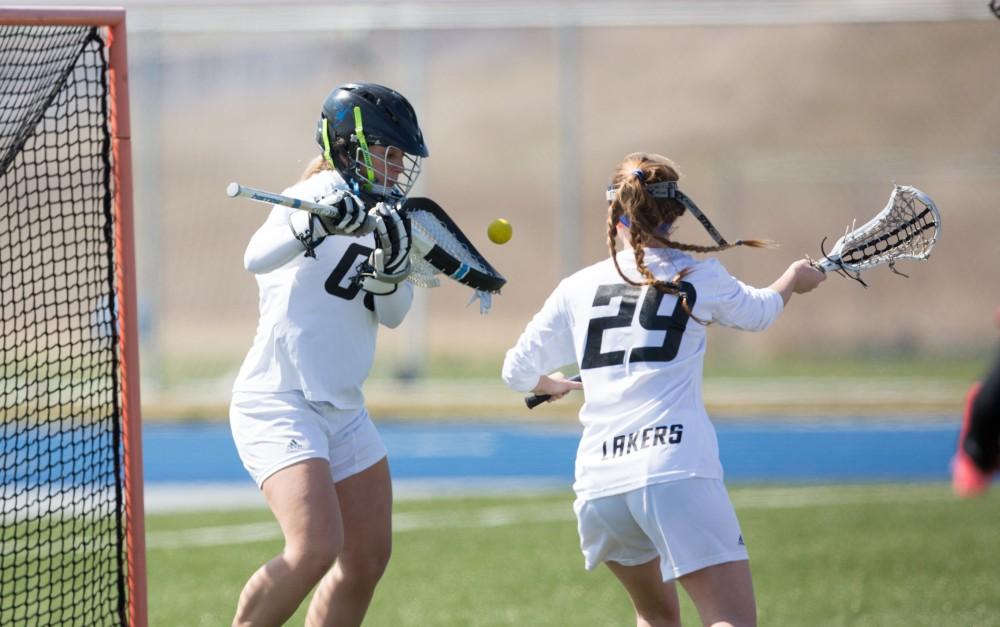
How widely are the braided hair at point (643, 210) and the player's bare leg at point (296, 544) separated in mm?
1153

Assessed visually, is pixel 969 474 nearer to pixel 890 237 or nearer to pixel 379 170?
pixel 890 237

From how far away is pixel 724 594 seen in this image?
12.6ft

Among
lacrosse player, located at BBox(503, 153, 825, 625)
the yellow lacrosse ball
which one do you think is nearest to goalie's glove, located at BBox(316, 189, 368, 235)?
the yellow lacrosse ball

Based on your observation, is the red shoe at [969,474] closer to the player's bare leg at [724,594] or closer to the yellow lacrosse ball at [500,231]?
the player's bare leg at [724,594]

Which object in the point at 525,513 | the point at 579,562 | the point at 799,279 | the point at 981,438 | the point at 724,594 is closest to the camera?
the point at 981,438

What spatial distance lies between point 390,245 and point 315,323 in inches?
18.2

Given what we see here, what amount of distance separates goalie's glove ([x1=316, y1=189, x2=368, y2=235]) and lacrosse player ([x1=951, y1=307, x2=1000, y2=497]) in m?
1.79

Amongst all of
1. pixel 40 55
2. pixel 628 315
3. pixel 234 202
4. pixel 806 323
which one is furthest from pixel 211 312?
pixel 628 315

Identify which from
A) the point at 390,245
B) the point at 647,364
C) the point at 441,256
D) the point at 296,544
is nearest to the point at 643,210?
the point at 647,364

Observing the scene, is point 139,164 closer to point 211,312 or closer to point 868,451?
point 211,312

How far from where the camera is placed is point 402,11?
1328 cm

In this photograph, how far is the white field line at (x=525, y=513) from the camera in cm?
816

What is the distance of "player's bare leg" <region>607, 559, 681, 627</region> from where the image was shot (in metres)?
4.20

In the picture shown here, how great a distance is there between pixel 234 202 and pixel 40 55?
19.5 metres
